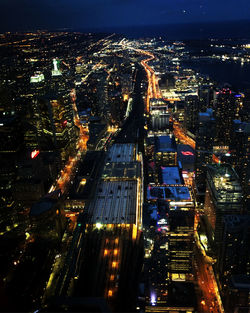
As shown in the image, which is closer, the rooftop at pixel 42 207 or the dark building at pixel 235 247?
the dark building at pixel 235 247

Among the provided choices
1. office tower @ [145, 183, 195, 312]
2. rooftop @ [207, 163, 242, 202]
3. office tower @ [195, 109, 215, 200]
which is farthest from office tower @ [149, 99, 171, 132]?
office tower @ [145, 183, 195, 312]

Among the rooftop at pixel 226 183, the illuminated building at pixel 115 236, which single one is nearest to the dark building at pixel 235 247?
the rooftop at pixel 226 183

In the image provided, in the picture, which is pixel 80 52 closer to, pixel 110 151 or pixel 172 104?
pixel 172 104

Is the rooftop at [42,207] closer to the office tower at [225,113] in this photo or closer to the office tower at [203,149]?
the office tower at [203,149]

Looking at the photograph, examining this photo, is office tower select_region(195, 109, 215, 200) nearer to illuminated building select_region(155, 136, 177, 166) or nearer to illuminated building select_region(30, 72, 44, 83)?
illuminated building select_region(155, 136, 177, 166)

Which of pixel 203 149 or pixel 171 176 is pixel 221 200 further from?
pixel 203 149

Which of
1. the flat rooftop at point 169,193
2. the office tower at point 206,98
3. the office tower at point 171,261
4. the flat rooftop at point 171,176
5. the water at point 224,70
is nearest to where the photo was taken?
the office tower at point 171,261
